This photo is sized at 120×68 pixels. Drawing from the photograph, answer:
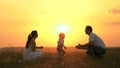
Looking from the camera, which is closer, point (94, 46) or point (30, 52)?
point (94, 46)

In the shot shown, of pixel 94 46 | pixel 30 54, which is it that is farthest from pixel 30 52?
pixel 94 46

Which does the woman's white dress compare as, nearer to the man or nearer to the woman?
the woman

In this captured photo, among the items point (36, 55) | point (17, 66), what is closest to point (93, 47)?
point (36, 55)

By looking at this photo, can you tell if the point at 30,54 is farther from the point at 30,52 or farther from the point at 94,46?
the point at 94,46

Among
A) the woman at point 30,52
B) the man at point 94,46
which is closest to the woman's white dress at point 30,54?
the woman at point 30,52

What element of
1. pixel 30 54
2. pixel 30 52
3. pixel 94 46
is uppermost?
pixel 94 46

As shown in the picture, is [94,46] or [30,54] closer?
[94,46]

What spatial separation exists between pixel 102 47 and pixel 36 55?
377cm

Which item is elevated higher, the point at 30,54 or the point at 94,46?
the point at 94,46

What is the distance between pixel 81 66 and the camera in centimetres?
1777

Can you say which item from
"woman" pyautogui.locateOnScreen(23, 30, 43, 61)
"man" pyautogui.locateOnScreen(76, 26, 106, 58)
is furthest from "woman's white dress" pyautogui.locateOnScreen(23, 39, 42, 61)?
"man" pyautogui.locateOnScreen(76, 26, 106, 58)

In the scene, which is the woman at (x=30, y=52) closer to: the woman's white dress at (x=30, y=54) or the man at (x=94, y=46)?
the woman's white dress at (x=30, y=54)

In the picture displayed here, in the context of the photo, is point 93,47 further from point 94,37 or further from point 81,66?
point 81,66

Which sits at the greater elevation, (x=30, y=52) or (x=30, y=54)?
(x=30, y=52)
